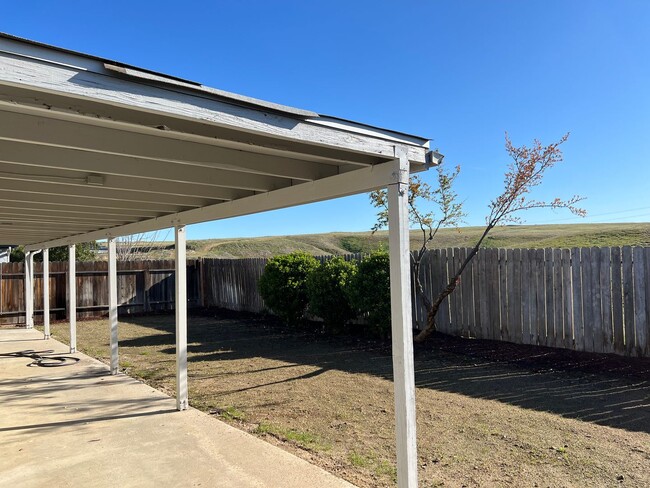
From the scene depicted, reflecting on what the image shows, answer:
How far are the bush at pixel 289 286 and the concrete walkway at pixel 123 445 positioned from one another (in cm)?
531

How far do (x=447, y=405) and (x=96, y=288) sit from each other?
12774 mm

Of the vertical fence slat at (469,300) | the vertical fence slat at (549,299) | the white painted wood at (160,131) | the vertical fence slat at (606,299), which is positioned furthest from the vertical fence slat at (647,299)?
the white painted wood at (160,131)

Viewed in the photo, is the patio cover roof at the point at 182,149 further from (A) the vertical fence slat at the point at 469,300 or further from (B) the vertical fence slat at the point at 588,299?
(A) the vertical fence slat at the point at 469,300

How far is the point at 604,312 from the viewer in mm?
6609

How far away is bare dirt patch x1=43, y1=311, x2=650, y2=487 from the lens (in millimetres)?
3455

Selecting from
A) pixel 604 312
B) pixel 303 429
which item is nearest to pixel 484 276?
pixel 604 312

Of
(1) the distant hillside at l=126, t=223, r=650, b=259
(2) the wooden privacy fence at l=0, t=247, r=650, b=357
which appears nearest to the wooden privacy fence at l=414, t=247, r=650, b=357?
(2) the wooden privacy fence at l=0, t=247, r=650, b=357

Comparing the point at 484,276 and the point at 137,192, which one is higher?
the point at 137,192

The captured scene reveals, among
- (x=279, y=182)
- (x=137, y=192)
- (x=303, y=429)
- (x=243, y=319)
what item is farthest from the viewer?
(x=243, y=319)

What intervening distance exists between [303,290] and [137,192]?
737cm

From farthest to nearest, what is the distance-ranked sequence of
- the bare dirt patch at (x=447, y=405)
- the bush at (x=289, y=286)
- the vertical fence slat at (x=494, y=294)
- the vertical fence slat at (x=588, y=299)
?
1. the bush at (x=289, y=286)
2. the vertical fence slat at (x=494, y=294)
3. the vertical fence slat at (x=588, y=299)
4. the bare dirt patch at (x=447, y=405)

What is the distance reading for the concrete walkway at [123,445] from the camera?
11.4 ft

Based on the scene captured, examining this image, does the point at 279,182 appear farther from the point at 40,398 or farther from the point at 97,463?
the point at 40,398

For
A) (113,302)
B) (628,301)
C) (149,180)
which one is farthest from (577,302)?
(113,302)
